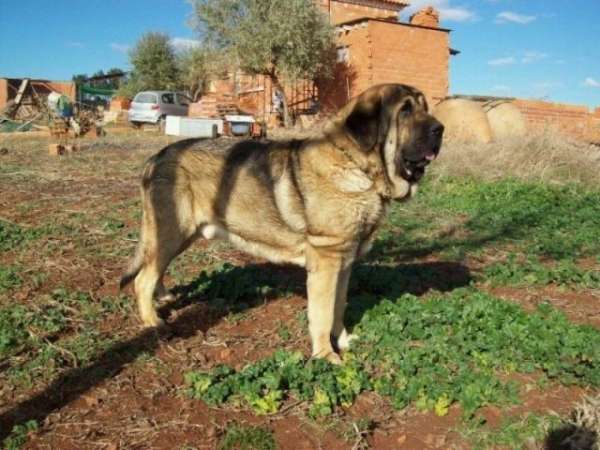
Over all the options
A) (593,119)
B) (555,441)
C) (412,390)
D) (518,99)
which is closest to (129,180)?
(412,390)

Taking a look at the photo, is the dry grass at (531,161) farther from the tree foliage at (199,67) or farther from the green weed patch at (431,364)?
the tree foliage at (199,67)

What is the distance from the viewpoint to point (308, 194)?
4.34 metres

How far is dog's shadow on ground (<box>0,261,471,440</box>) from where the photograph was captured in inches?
152

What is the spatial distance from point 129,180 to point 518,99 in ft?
59.6

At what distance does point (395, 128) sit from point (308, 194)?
2.75 ft

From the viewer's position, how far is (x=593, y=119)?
81.5 ft

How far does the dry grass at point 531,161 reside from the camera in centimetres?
1223

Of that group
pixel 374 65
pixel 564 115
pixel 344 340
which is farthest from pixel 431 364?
pixel 374 65

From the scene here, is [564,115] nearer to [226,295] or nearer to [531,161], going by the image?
[531,161]

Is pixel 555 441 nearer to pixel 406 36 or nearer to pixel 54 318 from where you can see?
pixel 54 318

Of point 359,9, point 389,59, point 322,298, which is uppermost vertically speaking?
point 359,9

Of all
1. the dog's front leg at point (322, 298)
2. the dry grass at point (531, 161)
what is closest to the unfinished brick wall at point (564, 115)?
the dry grass at point (531, 161)

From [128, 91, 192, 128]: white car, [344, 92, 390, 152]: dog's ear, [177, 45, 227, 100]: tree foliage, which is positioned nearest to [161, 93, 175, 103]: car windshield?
[128, 91, 192, 128]: white car

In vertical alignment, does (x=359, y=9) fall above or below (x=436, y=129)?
above
